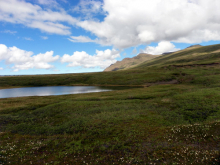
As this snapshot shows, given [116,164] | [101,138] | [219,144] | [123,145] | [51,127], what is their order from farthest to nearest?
[51,127] → [101,138] → [123,145] → [219,144] → [116,164]

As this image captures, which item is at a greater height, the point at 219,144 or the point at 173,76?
the point at 173,76

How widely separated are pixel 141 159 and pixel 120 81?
365ft

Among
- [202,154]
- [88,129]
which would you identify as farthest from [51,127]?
[202,154]

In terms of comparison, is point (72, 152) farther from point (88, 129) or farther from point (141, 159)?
point (141, 159)

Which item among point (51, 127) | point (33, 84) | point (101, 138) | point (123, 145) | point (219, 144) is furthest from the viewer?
point (33, 84)

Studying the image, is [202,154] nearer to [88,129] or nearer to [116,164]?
[116,164]

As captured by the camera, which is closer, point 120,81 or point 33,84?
point 120,81

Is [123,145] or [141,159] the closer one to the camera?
[141,159]

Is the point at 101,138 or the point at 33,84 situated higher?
the point at 33,84

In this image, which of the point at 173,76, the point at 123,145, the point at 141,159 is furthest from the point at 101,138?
the point at 173,76

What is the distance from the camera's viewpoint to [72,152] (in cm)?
1680

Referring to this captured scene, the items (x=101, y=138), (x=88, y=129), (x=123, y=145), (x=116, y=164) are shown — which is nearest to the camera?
(x=116, y=164)

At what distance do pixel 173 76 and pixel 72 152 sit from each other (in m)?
122

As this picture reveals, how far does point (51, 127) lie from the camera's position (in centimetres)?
2622
